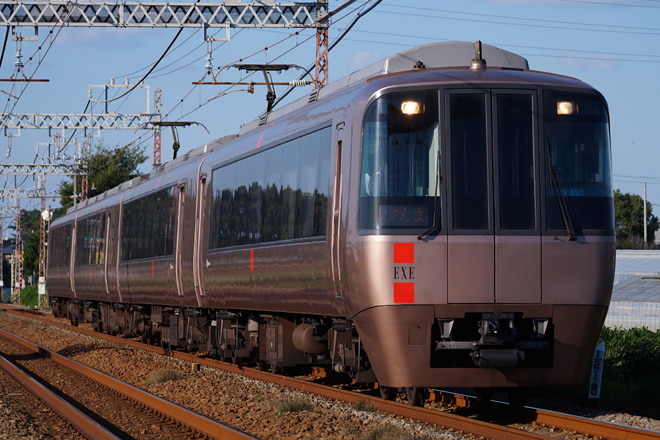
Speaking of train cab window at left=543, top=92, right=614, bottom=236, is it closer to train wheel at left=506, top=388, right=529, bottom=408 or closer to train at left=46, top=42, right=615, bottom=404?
train at left=46, top=42, right=615, bottom=404

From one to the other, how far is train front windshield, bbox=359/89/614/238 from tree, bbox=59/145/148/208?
6481 centimetres

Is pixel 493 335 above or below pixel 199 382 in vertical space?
above

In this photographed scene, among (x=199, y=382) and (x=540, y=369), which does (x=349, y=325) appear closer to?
(x=540, y=369)

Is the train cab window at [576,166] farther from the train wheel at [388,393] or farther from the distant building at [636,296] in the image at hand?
the distant building at [636,296]

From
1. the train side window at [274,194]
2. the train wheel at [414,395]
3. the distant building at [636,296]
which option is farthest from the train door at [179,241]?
the distant building at [636,296]

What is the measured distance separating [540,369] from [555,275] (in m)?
0.87

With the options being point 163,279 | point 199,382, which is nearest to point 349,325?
point 199,382

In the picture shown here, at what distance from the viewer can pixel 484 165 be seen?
397 inches

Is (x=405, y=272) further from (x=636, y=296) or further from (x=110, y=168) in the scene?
(x=110, y=168)

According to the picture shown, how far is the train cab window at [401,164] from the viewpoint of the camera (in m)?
9.95

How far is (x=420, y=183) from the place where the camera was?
32.9 ft

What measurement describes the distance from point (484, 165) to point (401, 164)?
757 mm

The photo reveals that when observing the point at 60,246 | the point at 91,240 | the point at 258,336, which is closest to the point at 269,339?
the point at 258,336

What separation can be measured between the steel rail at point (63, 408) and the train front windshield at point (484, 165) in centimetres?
319
